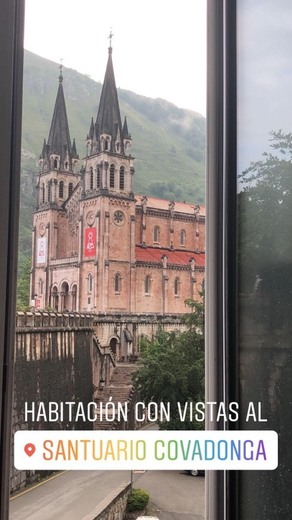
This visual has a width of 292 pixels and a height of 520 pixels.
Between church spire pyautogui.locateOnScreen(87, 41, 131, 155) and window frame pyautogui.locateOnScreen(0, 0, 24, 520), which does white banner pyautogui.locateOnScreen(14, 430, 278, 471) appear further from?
church spire pyautogui.locateOnScreen(87, 41, 131, 155)

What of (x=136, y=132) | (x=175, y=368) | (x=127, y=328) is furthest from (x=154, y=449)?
(x=136, y=132)

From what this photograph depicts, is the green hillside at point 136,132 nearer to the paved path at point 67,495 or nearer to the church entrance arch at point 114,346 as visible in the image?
the church entrance arch at point 114,346

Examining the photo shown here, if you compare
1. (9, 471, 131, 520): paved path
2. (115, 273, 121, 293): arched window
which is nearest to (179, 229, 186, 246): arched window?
(115, 273, 121, 293): arched window

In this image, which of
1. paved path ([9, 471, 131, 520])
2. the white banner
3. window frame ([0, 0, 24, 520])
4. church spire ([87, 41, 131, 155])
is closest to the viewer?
window frame ([0, 0, 24, 520])

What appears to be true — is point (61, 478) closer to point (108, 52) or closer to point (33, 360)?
point (33, 360)

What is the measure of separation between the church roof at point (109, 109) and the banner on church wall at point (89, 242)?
27cm

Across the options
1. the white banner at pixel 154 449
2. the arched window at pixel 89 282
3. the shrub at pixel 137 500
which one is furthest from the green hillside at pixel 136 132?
the shrub at pixel 137 500

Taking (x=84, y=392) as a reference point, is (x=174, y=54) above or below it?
above

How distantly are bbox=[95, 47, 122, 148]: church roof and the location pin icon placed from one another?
0.83 metres

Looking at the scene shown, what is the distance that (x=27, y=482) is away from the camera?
1.19 m

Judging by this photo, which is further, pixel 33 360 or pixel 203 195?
pixel 203 195

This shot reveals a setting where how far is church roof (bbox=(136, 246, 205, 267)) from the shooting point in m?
1.48

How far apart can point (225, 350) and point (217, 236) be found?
0.32 metres

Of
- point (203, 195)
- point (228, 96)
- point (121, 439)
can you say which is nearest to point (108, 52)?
point (228, 96)
